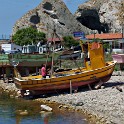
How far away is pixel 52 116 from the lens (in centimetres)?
2598

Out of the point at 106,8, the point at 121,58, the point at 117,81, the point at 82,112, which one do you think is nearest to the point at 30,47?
the point at 121,58

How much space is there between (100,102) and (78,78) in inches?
218

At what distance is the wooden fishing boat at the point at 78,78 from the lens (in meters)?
32.8

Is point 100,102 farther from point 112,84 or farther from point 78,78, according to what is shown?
point 112,84

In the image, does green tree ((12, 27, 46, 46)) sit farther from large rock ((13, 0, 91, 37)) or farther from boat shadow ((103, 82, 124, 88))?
boat shadow ((103, 82, 124, 88))

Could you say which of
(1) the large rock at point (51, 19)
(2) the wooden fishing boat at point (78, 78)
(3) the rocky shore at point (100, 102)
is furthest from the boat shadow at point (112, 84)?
(1) the large rock at point (51, 19)

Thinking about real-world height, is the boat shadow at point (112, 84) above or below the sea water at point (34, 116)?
above

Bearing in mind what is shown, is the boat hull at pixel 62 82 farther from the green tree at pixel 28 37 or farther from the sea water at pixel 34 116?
the green tree at pixel 28 37

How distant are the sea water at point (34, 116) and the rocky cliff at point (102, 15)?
84451 millimetres

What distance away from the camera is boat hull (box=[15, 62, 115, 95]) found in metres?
32.8

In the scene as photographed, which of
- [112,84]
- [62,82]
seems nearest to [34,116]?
[62,82]

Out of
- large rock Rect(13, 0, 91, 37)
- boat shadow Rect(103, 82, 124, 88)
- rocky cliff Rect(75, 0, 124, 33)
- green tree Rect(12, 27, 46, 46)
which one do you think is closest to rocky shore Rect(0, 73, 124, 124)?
boat shadow Rect(103, 82, 124, 88)

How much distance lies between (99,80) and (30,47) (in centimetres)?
3469

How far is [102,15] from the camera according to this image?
403ft
